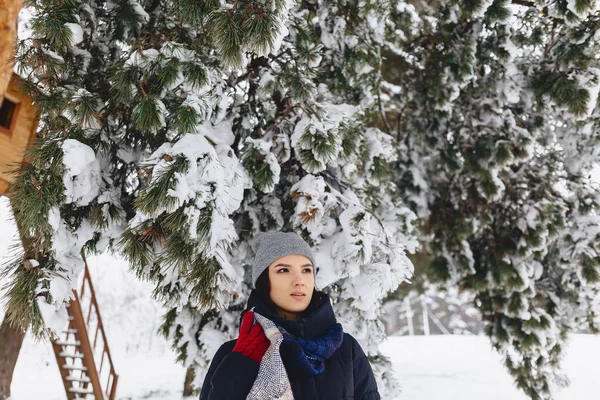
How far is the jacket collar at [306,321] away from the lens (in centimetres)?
167

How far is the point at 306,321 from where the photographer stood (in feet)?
5.58

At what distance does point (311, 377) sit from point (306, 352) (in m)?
0.09

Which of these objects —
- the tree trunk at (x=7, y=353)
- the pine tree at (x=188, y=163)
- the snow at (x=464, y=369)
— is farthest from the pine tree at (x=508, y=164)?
the tree trunk at (x=7, y=353)

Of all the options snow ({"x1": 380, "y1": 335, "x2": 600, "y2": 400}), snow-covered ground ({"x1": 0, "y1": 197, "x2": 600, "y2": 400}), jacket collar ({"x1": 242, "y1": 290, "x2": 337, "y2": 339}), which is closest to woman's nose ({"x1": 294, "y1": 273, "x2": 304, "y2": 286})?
jacket collar ({"x1": 242, "y1": 290, "x2": 337, "y2": 339})

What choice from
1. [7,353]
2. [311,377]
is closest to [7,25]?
[311,377]

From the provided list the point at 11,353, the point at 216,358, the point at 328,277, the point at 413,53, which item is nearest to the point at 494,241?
the point at 413,53

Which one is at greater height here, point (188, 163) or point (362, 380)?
point (188, 163)

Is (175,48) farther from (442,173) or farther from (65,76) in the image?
(442,173)

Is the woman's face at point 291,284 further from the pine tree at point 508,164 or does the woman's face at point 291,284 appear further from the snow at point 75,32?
the pine tree at point 508,164

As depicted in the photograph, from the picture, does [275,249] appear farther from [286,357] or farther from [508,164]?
[508,164]

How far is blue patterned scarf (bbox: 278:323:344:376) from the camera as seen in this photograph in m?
1.57

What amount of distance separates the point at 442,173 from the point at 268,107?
9.33 ft

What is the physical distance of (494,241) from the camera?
446 centimetres

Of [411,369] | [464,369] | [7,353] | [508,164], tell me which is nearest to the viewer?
[508,164]
